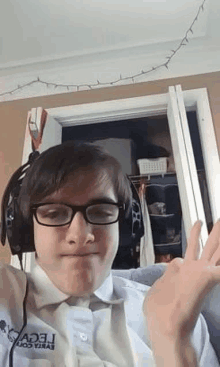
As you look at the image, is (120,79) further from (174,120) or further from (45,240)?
(45,240)

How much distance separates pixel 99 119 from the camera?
2.35 ft

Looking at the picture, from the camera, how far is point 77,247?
0.48 meters

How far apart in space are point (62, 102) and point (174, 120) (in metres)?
0.26

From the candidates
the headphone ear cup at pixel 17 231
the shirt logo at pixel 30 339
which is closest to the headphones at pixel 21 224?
the headphone ear cup at pixel 17 231

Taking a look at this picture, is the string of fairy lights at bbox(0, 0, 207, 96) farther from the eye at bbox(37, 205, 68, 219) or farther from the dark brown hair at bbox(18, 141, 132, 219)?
the eye at bbox(37, 205, 68, 219)

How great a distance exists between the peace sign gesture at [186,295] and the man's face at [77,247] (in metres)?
0.11

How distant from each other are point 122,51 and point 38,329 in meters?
0.79

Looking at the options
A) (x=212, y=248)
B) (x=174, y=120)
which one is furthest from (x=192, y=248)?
(x=174, y=120)

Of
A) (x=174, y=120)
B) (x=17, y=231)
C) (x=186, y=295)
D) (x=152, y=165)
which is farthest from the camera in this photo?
(x=174, y=120)

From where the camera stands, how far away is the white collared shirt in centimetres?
43

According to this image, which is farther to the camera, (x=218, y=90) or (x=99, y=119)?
(x=218, y=90)

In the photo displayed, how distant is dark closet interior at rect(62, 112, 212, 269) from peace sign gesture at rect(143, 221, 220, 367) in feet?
0.14

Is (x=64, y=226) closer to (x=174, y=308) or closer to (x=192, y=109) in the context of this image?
(x=174, y=308)

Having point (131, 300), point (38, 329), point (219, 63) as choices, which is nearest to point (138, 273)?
point (131, 300)
